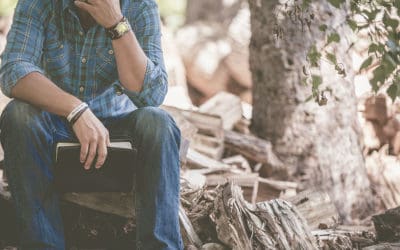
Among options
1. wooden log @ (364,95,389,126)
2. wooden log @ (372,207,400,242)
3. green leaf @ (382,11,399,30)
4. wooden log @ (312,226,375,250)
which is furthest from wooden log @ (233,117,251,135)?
green leaf @ (382,11,399,30)

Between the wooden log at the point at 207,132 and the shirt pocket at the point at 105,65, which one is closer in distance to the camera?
the shirt pocket at the point at 105,65

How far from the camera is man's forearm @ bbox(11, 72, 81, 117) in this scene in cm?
259

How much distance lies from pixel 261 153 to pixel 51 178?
2435 mm

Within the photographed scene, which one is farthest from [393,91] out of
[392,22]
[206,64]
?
[206,64]

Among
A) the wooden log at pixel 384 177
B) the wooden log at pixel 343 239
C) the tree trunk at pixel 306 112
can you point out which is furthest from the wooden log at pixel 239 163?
the wooden log at pixel 343 239

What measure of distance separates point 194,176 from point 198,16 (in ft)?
20.4

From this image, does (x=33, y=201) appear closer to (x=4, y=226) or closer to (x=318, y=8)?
(x=4, y=226)

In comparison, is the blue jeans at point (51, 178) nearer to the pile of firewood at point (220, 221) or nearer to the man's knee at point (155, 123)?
the man's knee at point (155, 123)

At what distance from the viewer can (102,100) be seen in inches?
117

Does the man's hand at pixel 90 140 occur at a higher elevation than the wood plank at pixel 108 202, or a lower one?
higher

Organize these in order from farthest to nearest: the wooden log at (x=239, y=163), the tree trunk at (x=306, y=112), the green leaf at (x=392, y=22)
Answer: the wooden log at (x=239, y=163)
the tree trunk at (x=306, y=112)
the green leaf at (x=392, y=22)

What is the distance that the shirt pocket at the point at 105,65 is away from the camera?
2936 millimetres

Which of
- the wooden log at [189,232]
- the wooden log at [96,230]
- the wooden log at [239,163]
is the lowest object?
the wooden log at [96,230]

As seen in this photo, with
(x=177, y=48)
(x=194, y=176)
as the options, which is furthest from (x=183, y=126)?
(x=177, y=48)
